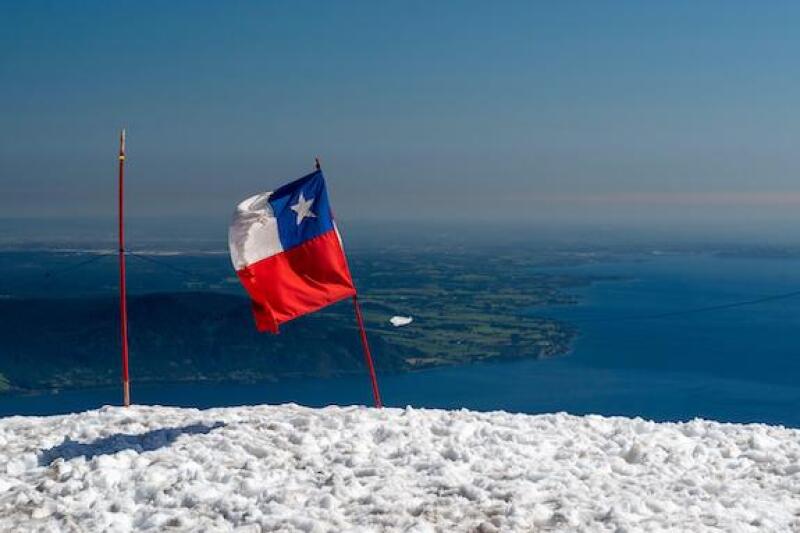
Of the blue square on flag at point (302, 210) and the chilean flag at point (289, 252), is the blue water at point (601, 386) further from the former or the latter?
the blue square on flag at point (302, 210)

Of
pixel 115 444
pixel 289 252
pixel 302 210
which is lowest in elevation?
pixel 115 444

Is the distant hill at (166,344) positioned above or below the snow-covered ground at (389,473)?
below

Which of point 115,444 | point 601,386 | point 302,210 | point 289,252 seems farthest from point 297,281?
point 601,386

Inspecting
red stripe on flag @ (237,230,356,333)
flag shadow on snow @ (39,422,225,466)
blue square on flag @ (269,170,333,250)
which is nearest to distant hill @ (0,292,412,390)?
red stripe on flag @ (237,230,356,333)

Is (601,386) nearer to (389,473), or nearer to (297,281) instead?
(297,281)

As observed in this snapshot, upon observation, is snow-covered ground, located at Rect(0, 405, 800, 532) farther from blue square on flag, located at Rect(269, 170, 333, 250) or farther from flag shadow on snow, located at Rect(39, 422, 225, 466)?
blue square on flag, located at Rect(269, 170, 333, 250)

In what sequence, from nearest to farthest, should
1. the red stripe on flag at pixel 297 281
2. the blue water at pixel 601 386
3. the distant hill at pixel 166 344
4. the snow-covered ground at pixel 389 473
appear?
the snow-covered ground at pixel 389 473 → the red stripe on flag at pixel 297 281 → the blue water at pixel 601 386 → the distant hill at pixel 166 344

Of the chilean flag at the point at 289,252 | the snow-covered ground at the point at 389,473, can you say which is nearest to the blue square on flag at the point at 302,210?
the chilean flag at the point at 289,252
